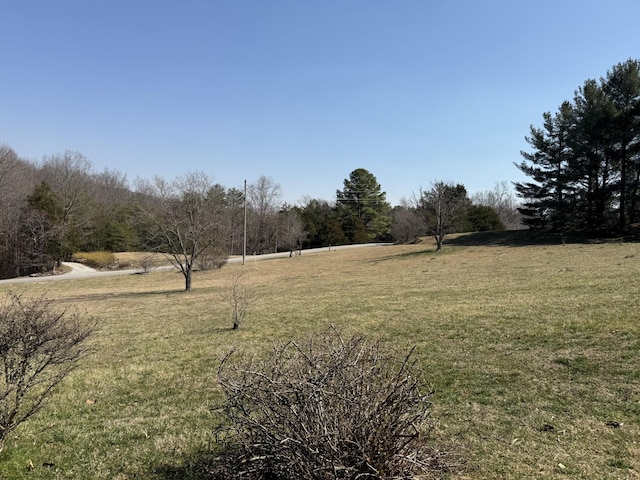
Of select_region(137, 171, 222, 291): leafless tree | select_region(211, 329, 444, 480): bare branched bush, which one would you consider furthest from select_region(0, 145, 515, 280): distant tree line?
select_region(211, 329, 444, 480): bare branched bush

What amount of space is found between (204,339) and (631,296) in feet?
33.1

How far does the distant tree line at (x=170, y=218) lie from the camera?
69.2 ft

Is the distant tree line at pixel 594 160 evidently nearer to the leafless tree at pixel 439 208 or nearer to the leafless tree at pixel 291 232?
the leafless tree at pixel 439 208

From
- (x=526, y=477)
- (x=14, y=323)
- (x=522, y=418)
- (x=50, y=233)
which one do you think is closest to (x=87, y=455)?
(x=14, y=323)

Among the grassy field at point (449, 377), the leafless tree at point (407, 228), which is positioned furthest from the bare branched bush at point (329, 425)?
the leafless tree at point (407, 228)

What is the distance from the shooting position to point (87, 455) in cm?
379

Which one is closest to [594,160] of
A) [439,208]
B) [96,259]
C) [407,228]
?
[439,208]

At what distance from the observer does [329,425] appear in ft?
8.02

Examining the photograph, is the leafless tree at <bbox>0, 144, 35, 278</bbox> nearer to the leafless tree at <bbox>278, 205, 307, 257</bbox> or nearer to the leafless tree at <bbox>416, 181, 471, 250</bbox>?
the leafless tree at <bbox>278, 205, 307, 257</bbox>

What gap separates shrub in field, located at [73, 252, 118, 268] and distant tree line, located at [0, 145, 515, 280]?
1.17 m

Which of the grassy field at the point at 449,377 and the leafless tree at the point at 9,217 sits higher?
the leafless tree at the point at 9,217

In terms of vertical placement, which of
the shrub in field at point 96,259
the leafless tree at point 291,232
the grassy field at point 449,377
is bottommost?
the grassy field at point 449,377

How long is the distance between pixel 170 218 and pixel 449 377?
683 inches

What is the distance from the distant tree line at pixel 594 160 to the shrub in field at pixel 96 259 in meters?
39.3
